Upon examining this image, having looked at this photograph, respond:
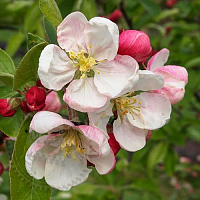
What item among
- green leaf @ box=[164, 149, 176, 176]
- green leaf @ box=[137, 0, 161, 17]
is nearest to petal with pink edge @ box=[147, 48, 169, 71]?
green leaf @ box=[137, 0, 161, 17]

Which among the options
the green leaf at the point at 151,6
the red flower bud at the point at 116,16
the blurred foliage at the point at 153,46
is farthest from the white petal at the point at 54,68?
the green leaf at the point at 151,6

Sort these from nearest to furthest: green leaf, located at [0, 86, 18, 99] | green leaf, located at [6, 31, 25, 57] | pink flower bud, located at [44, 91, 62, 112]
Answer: green leaf, located at [0, 86, 18, 99] < pink flower bud, located at [44, 91, 62, 112] < green leaf, located at [6, 31, 25, 57]

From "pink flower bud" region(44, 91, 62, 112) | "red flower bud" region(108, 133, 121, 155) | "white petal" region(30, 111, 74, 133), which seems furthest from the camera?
"pink flower bud" region(44, 91, 62, 112)

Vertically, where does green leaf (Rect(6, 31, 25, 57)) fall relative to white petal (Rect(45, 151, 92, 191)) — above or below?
below

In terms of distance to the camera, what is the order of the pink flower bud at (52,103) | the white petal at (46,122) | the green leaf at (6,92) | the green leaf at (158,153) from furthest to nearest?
1. the green leaf at (158,153)
2. the pink flower bud at (52,103)
3. the green leaf at (6,92)
4. the white petal at (46,122)

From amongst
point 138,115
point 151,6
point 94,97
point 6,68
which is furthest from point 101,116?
point 151,6

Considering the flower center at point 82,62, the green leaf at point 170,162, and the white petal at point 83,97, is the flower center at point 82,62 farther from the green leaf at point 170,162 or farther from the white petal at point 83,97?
the green leaf at point 170,162

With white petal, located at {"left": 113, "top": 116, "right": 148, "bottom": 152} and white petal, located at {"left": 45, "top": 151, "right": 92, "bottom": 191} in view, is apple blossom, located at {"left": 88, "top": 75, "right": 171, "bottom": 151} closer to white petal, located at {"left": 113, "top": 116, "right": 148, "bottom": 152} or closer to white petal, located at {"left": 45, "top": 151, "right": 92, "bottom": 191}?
white petal, located at {"left": 113, "top": 116, "right": 148, "bottom": 152}
